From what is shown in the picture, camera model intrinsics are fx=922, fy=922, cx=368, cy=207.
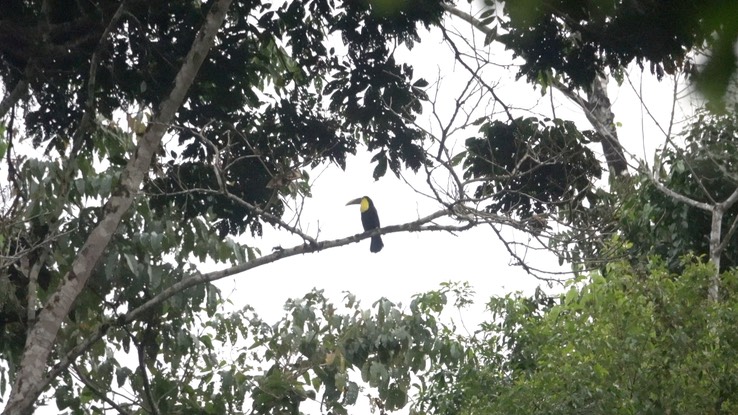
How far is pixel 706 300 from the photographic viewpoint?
5.94 meters

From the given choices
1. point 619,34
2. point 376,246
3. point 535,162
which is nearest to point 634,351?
point 535,162

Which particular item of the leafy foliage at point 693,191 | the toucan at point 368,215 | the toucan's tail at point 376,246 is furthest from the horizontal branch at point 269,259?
the toucan at point 368,215

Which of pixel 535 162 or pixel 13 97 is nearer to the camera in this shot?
pixel 13 97

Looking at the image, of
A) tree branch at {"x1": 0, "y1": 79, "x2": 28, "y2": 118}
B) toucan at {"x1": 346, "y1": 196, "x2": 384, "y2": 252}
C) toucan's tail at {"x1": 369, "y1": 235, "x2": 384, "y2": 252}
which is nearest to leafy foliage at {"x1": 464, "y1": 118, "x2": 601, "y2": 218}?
tree branch at {"x1": 0, "y1": 79, "x2": 28, "y2": 118}

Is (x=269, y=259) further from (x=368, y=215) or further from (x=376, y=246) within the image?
(x=368, y=215)

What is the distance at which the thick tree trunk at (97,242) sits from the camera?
449cm

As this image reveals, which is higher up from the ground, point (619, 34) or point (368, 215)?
point (368, 215)

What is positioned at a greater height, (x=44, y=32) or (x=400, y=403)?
(x=44, y=32)

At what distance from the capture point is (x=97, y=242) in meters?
4.84

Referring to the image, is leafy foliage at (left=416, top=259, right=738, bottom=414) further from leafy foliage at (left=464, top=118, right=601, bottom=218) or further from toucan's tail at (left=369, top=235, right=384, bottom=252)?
toucan's tail at (left=369, top=235, right=384, bottom=252)

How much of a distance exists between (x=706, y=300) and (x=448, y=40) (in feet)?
7.81

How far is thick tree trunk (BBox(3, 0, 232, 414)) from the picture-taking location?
449 centimetres

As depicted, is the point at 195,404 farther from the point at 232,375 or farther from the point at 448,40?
the point at 448,40

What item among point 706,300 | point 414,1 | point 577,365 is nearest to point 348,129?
point 414,1
